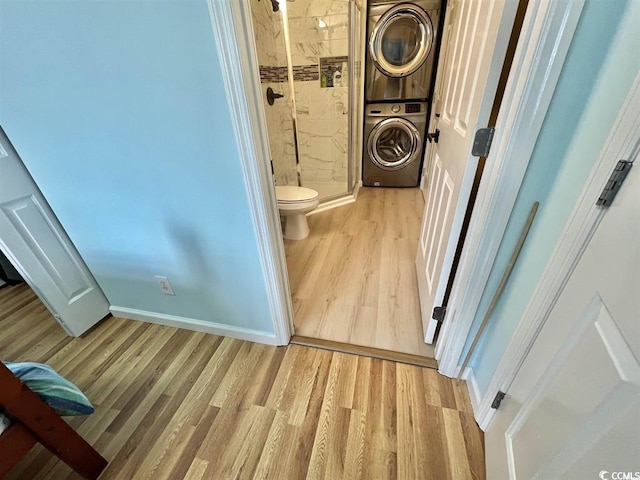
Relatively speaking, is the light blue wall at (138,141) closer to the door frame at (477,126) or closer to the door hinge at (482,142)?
the door frame at (477,126)

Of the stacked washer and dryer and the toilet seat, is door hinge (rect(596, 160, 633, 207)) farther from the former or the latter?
the stacked washer and dryer

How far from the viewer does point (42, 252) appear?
4.44 feet

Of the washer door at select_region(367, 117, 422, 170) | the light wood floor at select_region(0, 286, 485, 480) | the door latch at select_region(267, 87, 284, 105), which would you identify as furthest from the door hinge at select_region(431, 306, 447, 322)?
the washer door at select_region(367, 117, 422, 170)

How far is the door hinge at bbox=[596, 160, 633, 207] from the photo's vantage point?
1.65ft

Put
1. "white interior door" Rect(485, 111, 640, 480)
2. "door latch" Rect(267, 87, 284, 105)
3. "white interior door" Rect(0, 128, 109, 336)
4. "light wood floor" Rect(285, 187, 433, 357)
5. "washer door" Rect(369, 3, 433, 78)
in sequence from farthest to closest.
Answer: "washer door" Rect(369, 3, 433, 78), "door latch" Rect(267, 87, 284, 105), "light wood floor" Rect(285, 187, 433, 357), "white interior door" Rect(0, 128, 109, 336), "white interior door" Rect(485, 111, 640, 480)

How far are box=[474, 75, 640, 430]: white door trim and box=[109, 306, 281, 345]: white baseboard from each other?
3.49 feet

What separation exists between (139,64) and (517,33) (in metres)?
1.18

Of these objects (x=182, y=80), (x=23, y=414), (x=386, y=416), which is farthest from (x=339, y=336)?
(x=182, y=80)

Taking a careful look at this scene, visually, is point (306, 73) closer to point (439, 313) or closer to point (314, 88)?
point (314, 88)

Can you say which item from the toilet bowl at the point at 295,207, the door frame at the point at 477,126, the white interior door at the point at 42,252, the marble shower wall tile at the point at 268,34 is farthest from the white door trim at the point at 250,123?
the marble shower wall tile at the point at 268,34

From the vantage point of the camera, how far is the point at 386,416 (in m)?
1.12

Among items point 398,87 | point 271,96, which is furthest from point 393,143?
point 271,96

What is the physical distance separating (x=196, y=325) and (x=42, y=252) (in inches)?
33.6

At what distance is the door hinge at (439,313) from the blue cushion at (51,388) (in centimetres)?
138
